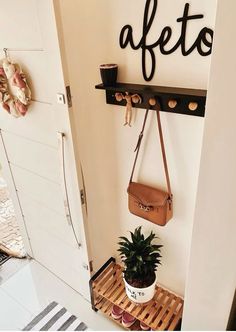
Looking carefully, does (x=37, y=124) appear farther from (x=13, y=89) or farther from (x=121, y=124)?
(x=121, y=124)

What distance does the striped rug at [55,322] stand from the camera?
1.73m

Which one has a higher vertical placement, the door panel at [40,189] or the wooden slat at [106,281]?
the door panel at [40,189]

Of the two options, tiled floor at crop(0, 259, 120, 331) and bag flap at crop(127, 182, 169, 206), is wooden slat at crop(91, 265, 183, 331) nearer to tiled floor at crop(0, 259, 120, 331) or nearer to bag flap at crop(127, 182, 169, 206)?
tiled floor at crop(0, 259, 120, 331)

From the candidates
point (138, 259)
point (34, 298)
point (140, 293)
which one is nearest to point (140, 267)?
point (138, 259)

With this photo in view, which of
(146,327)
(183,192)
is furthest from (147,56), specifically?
(146,327)

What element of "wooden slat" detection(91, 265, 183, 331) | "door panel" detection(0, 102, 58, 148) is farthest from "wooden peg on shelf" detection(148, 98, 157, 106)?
"wooden slat" detection(91, 265, 183, 331)

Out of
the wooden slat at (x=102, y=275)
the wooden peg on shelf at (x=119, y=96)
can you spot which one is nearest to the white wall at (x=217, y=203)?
the wooden peg on shelf at (x=119, y=96)

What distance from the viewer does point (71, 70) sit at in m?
1.36

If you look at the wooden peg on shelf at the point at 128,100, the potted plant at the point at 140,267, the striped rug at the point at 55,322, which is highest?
the wooden peg on shelf at the point at 128,100

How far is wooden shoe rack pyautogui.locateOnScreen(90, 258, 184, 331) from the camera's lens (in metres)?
1.51

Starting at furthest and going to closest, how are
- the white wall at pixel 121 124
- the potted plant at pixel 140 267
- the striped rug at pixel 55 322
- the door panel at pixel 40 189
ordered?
the striped rug at pixel 55 322 → the door panel at pixel 40 189 → the potted plant at pixel 140 267 → the white wall at pixel 121 124

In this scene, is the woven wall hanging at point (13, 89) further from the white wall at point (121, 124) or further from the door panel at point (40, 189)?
the door panel at point (40, 189)

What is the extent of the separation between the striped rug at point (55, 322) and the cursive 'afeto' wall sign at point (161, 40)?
1604 millimetres

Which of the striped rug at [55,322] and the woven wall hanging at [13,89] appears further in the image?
the striped rug at [55,322]
